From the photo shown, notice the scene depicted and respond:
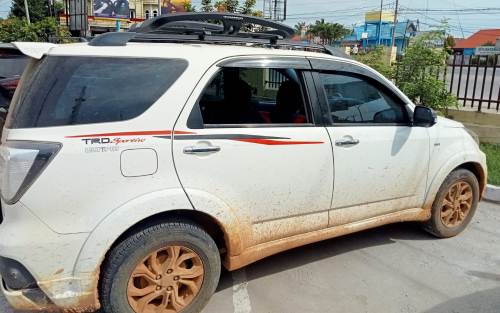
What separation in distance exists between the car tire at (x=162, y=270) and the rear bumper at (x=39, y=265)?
143 millimetres

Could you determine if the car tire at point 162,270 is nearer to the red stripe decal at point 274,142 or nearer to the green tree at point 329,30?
the red stripe decal at point 274,142

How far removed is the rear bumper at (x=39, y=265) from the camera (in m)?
2.25

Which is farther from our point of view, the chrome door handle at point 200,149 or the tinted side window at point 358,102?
the tinted side window at point 358,102

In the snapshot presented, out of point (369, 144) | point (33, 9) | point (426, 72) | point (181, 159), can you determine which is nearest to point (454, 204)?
point (369, 144)

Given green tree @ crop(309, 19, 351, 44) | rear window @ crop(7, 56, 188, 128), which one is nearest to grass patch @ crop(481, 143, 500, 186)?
rear window @ crop(7, 56, 188, 128)

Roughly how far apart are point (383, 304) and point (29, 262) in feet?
7.67

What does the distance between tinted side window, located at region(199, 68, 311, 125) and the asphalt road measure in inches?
49.9

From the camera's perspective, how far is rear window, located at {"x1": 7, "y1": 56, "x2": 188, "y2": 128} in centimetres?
232

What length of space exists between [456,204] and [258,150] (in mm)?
2426

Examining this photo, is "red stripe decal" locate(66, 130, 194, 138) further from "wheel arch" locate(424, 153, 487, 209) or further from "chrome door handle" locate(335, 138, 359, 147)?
"wheel arch" locate(424, 153, 487, 209)

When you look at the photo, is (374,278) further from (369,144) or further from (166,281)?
(166,281)

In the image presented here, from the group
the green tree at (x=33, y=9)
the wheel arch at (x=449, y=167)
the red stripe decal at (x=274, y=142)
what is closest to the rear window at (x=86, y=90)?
the red stripe decal at (x=274, y=142)

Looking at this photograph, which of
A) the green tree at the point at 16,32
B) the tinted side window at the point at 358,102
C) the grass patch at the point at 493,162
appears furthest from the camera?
the green tree at the point at 16,32

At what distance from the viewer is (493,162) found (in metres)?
6.33
